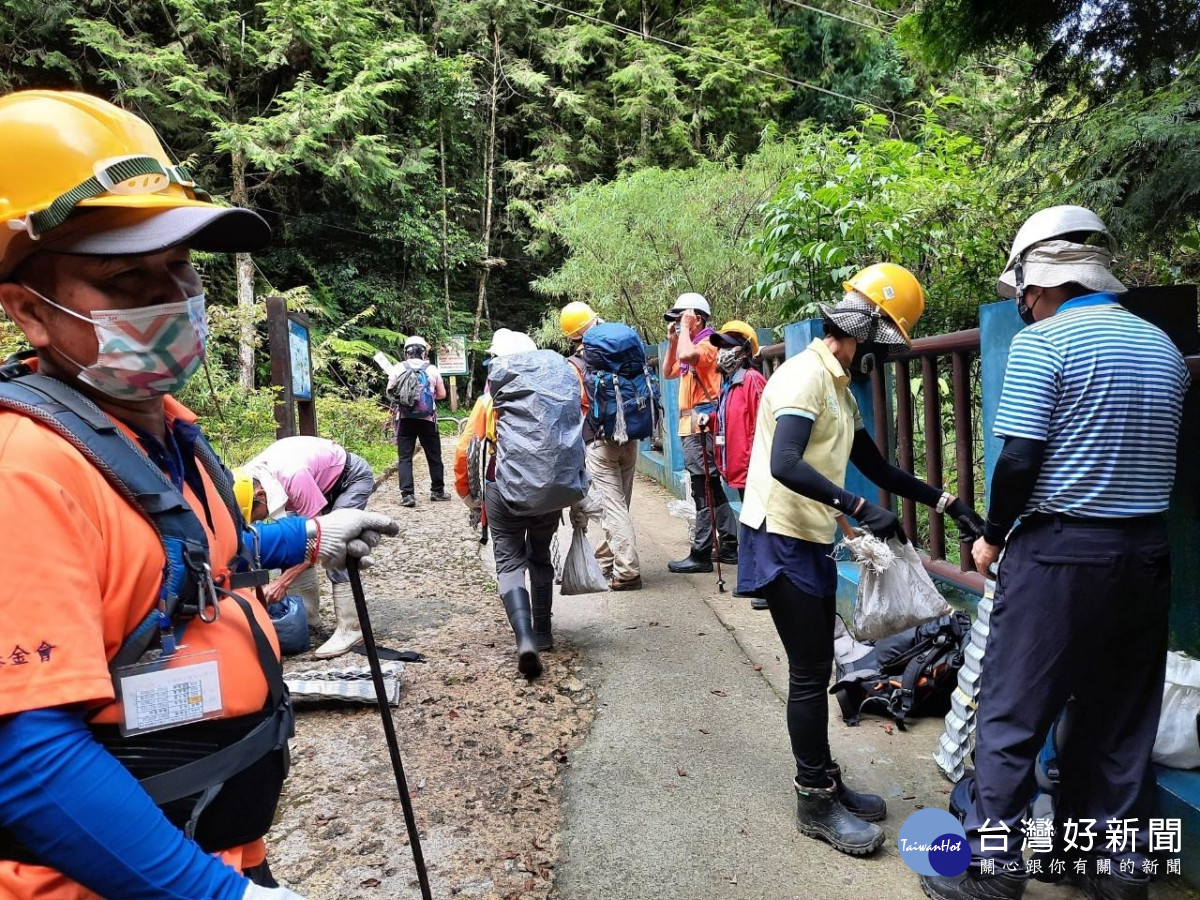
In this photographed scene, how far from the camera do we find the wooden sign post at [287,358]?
620 cm

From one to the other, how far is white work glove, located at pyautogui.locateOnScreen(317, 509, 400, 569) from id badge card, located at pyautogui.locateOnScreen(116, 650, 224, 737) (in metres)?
0.78

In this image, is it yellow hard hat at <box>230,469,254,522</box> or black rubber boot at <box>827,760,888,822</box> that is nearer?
black rubber boot at <box>827,760,888,822</box>

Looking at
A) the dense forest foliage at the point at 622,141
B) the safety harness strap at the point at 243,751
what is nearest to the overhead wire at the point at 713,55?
the dense forest foliage at the point at 622,141

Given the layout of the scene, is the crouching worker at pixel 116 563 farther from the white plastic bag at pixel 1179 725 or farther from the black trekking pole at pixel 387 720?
the white plastic bag at pixel 1179 725

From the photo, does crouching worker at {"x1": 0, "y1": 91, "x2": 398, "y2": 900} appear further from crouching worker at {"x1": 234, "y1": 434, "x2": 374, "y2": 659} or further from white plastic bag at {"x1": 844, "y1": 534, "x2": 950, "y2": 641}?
crouching worker at {"x1": 234, "y1": 434, "x2": 374, "y2": 659}

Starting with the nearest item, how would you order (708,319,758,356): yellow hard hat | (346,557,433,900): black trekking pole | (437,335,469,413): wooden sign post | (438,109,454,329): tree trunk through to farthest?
(346,557,433,900): black trekking pole → (708,319,758,356): yellow hard hat → (437,335,469,413): wooden sign post → (438,109,454,329): tree trunk

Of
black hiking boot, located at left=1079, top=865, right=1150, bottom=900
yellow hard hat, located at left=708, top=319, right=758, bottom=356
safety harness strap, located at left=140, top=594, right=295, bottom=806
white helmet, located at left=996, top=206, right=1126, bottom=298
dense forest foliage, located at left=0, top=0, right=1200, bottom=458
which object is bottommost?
black hiking boot, located at left=1079, top=865, right=1150, bottom=900

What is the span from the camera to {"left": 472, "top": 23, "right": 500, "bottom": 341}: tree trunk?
86.0 ft

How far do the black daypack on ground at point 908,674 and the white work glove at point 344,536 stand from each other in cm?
278

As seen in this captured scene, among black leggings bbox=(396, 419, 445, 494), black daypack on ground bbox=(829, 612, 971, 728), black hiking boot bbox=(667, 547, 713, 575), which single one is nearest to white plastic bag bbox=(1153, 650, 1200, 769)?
black daypack on ground bbox=(829, 612, 971, 728)

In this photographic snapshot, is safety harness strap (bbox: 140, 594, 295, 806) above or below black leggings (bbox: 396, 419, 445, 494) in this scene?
above

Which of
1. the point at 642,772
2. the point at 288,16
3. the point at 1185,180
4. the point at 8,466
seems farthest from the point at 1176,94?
the point at 288,16

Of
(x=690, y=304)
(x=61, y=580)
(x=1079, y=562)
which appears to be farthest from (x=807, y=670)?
(x=690, y=304)

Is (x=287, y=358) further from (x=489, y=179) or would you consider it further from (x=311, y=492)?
(x=489, y=179)
